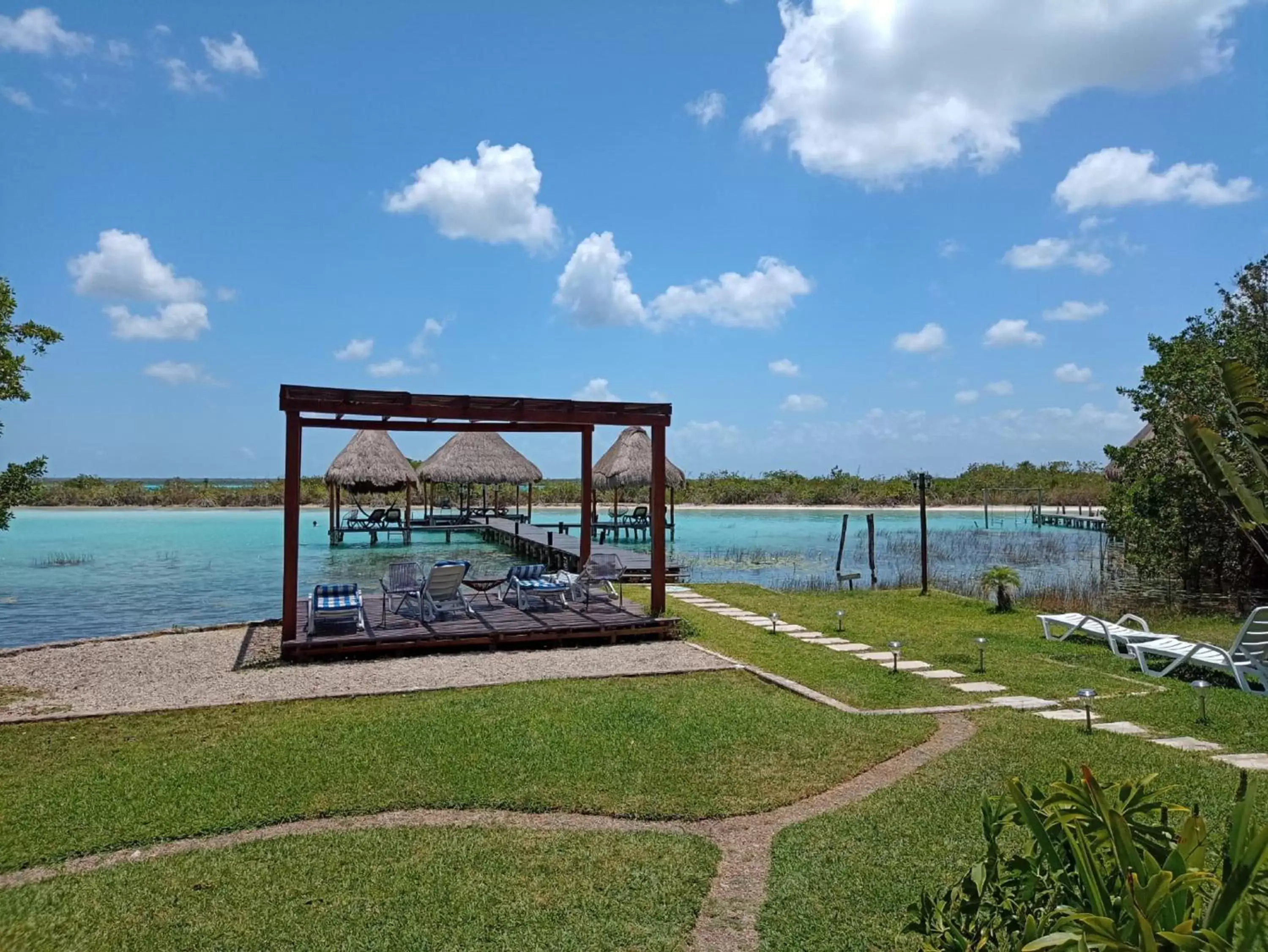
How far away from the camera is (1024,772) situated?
16.1ft

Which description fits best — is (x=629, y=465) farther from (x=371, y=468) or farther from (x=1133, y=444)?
(x=1133, y=444)

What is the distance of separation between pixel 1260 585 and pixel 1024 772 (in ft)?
41.1

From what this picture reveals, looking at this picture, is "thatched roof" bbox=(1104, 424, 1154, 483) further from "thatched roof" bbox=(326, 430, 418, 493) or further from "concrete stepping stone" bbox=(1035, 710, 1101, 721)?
"thatched roof" bbox=(326, 430, 418, 493)

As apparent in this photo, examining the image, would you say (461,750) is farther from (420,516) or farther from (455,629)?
(420,516)

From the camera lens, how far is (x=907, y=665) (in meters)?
8.34

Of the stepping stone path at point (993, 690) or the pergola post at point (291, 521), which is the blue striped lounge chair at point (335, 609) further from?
the stepping stone path at point (993, 690)

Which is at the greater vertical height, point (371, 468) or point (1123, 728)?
point (371, 468)

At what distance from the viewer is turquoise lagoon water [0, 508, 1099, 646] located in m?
14.3

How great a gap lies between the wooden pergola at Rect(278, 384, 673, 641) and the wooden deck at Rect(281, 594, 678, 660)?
1.26 feet

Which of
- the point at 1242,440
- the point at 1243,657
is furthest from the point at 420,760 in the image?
the point at 1243,657

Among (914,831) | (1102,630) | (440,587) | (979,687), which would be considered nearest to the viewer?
(914,831)

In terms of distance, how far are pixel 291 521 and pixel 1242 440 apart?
8.25 m

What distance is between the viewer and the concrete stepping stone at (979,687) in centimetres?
724

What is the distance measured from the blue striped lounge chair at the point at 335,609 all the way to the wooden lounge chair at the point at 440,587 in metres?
0.75
